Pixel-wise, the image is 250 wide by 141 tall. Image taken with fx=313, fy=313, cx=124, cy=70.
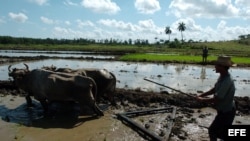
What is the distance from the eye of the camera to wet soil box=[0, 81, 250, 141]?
9375 millimetres

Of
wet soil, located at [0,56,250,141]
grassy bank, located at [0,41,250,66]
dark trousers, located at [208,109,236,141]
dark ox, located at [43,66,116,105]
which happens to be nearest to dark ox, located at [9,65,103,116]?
wet soil, located at [0,56,250,141]

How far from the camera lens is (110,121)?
35.6 feet

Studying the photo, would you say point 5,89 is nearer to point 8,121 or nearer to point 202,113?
point 8,121

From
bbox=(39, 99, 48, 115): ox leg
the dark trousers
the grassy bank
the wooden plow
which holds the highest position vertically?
the dark trousers

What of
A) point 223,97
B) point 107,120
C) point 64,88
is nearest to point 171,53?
point 64,88

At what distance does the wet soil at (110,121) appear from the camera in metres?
9.38

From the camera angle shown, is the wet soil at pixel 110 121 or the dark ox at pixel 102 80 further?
the dark ox at pixel 102 80

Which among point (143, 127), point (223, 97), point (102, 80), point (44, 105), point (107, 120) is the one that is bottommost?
point (107, 120)

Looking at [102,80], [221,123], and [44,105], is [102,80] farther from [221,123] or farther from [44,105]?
[221,123]

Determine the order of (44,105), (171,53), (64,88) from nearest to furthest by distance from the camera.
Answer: (64,88) → (44,105) → (171,53)

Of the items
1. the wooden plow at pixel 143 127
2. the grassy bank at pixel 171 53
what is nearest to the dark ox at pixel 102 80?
the wooden plow at pixel 143 127

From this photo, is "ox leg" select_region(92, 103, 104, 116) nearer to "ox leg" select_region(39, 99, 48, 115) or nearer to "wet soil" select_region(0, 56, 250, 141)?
"wet soil" select_region(0, 56, 250, 141)

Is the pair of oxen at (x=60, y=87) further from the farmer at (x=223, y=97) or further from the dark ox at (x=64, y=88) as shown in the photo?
the farmer at (x=223, y=97)

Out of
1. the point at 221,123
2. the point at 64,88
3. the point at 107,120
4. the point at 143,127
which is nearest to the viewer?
the point at 221,123
